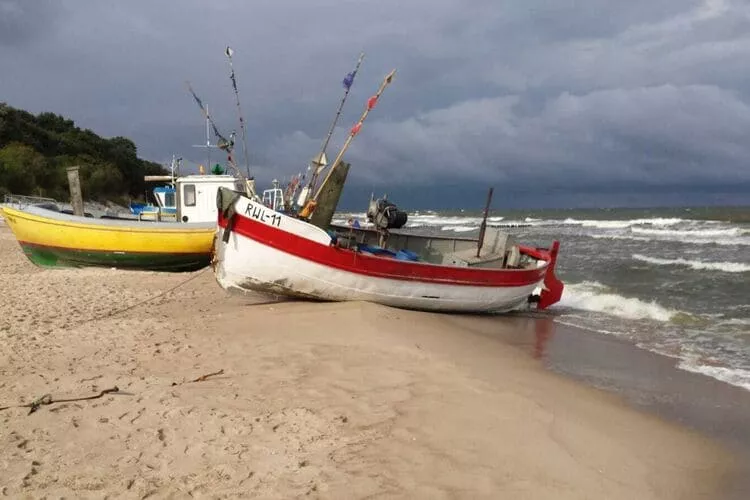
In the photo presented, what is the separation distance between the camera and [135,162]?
5303cm

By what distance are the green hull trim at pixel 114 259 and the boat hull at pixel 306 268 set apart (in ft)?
15.8

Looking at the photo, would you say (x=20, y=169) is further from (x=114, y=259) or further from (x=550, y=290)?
(x=550, y=290)

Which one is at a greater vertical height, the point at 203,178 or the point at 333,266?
the point at 203,178

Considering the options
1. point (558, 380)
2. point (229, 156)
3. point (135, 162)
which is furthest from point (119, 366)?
point (135, 162)

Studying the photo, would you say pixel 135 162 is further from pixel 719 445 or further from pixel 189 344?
pixel 719 445

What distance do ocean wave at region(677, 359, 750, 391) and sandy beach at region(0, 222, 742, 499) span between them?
6.60 ft

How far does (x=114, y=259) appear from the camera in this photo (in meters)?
14.8

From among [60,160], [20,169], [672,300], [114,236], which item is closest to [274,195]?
[114,236]

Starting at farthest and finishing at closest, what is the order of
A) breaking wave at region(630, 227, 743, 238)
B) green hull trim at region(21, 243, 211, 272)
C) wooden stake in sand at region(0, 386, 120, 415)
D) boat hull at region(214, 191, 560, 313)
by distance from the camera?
breaking wave at region(630, 227, 743, 238)
green hull trim at region(21, 243, 211, 272)
boat hull at region(214, 191, 560, 313)
wooden stake in sand at region(0, 386, 120, 415)

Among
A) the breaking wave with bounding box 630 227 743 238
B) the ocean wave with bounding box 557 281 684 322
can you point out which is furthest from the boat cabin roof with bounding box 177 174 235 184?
the breaking wave with bounding box 630 227 743 238

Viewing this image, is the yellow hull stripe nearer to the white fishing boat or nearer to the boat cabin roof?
the boat cabin roof

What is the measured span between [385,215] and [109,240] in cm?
716

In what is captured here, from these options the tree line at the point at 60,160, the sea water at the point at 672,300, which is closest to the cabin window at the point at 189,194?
the sea water at the point at 672,300

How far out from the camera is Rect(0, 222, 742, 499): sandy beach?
12.7ft
